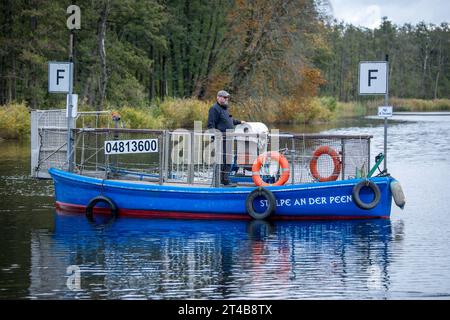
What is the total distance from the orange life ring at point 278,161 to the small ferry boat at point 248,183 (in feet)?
0.06

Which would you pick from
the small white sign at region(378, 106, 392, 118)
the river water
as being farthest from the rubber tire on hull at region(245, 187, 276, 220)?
the small white sign at region(378, 106, 392, 118)

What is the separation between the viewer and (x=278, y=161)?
60.3ft

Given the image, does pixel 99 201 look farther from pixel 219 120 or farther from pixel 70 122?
pixel 219 120

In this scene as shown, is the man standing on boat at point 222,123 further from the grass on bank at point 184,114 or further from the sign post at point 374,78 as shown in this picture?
the grass on bank at point 184,114

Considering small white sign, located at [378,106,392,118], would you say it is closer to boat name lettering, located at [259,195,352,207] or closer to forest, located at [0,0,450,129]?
boat name lettering, located at [259,195,352,207]

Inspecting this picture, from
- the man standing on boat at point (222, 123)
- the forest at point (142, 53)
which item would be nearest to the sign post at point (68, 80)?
the man standing on boat at point (222, 123)

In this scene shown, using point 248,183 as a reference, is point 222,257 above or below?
below

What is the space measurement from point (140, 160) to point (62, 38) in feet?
81.9

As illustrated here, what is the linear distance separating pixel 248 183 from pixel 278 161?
102cm

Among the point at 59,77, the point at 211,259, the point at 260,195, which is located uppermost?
the point at 59,77

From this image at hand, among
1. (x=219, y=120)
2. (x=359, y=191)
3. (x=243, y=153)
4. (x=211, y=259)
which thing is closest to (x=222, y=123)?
(x=219, y=120)

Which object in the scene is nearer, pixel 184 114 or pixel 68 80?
pixel 68 80

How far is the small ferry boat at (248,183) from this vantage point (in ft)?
59.0
